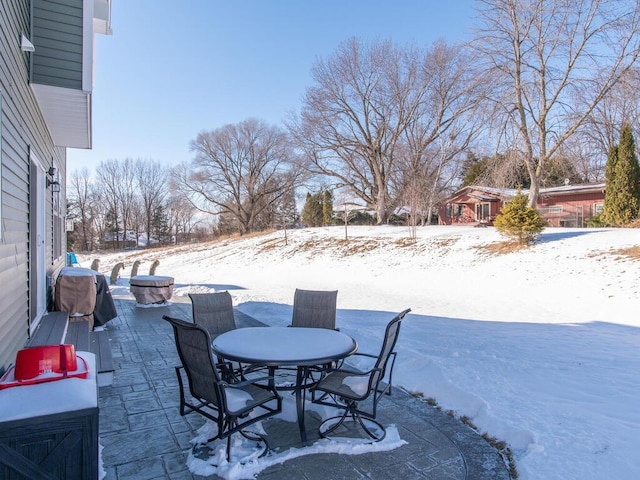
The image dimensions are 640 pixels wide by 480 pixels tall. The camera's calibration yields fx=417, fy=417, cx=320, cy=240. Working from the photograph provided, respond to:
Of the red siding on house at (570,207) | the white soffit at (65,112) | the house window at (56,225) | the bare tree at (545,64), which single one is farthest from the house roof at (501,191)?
the white soffit at (65,112)

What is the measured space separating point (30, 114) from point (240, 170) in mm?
32270

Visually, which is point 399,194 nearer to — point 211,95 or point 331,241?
point 331,241

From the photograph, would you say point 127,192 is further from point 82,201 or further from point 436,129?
point 436,129

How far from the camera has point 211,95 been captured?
15375 millimetres

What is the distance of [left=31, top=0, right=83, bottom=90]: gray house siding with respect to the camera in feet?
13.2

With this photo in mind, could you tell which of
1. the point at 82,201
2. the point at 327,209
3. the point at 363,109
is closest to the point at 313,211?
the point at 327,209

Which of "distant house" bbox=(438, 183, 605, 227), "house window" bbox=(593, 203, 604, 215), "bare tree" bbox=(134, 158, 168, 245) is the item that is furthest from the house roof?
"bare tree" bbox=(134, 158, 168, 245)

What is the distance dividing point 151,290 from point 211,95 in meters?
9.86

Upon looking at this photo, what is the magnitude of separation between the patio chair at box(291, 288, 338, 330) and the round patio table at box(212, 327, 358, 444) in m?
0.51

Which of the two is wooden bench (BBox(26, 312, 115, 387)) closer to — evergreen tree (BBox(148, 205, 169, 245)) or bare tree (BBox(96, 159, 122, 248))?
evergreen tree (BBox(148, 205, 169, 245))

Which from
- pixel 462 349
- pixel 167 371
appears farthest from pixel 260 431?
pixel 462 349

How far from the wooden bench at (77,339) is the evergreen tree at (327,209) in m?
29.9

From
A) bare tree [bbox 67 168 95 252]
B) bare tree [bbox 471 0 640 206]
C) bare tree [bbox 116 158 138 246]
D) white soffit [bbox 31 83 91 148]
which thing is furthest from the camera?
bare tree [bbox 116 158 138 246]

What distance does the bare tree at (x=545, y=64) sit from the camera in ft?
47.2
